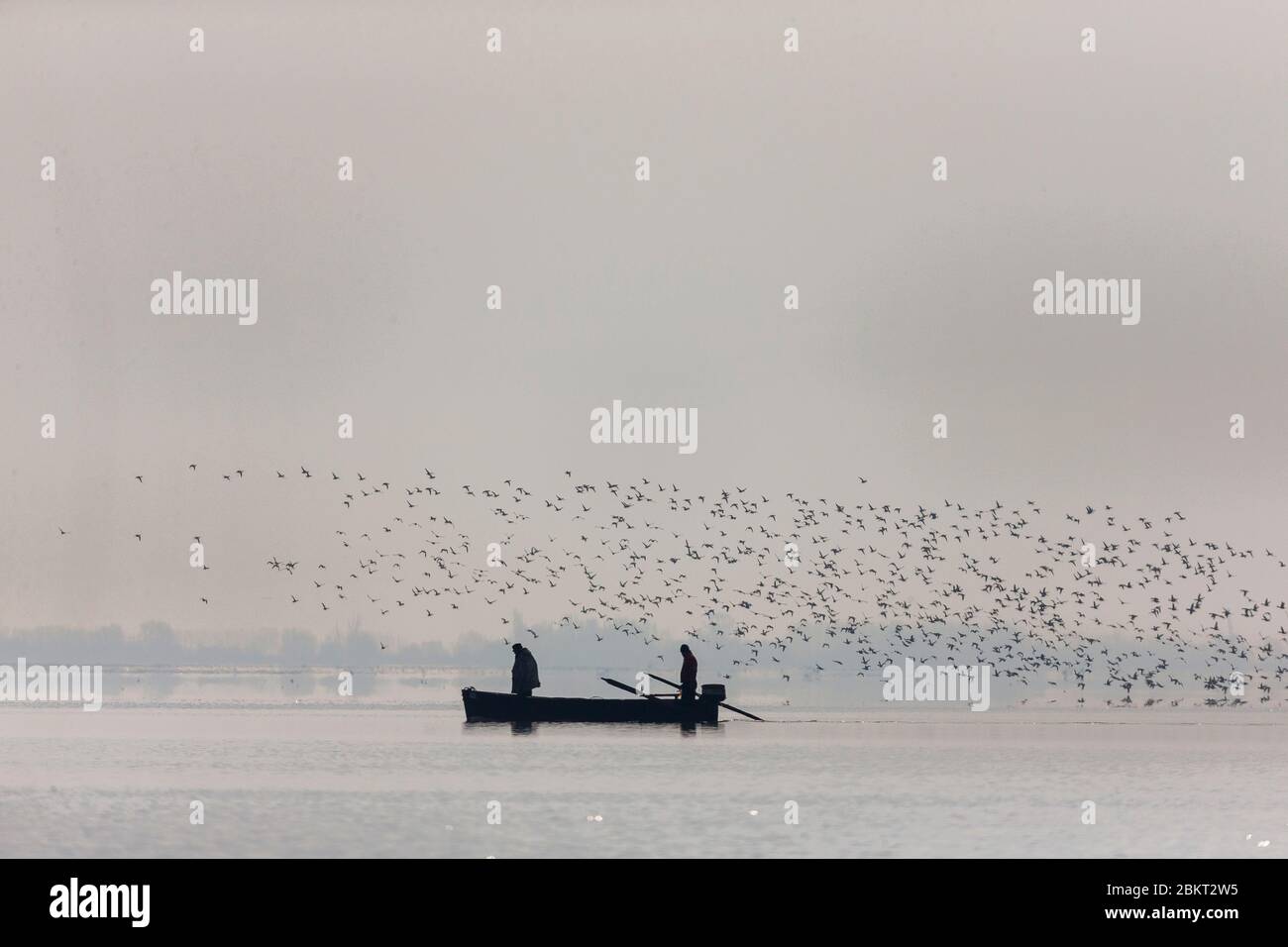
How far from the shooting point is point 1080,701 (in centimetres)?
10125

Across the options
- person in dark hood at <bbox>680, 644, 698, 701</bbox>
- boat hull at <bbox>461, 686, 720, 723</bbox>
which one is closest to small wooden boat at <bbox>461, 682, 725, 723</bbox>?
boat hull at <bbox>461, 686, 720, 723</bbox>

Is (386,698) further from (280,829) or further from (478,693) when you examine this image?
(280,829)

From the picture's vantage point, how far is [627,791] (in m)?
33.0

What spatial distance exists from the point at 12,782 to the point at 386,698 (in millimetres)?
56353

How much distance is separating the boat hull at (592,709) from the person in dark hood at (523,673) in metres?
0.47

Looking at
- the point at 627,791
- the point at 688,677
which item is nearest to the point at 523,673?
the point at 688,677

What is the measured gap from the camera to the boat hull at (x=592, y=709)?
48.1 m

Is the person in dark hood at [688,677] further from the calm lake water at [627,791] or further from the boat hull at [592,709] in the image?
the calm lake water at [627,791]

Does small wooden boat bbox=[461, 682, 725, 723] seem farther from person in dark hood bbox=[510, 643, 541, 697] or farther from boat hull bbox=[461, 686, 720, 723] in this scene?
person in dark hood bbox=[510, 643, 541, 697]

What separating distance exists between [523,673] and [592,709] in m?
3.12

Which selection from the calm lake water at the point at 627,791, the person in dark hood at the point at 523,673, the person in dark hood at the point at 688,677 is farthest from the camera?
the person in dark hood at the point at 688,677

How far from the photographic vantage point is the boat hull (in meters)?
48.1

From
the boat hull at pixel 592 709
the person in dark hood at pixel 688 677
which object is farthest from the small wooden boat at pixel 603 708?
the person in dark hood at pixel 688 677

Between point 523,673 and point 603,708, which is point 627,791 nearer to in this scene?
point 523,673
